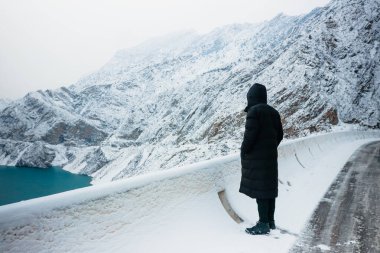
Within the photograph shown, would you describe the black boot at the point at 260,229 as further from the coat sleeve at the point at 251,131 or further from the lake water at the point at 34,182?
the lake water at the point at 34,182

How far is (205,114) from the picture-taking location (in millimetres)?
95688

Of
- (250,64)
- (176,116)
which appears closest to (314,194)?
(250,64)

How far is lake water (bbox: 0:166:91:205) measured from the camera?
118812 millimetres

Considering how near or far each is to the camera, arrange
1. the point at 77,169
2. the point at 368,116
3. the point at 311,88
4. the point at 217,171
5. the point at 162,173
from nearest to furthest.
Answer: the point at 162,173
the point at 217,171
the point at 368,116
the point at 311,88
the point at 77,169

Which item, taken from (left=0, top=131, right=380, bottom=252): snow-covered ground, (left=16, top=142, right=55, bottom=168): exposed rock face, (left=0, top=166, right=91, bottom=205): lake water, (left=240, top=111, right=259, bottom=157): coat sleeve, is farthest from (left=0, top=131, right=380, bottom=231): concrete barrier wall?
(left=16, top=142, right=55, bottom=168): exposed rock face

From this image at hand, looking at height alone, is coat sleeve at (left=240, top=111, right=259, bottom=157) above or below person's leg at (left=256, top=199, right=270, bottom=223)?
above

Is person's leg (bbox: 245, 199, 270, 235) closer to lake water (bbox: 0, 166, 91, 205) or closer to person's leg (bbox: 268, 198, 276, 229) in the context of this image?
person's leg (bbox: 268, 198, 276, 229)

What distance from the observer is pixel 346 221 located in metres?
5.35

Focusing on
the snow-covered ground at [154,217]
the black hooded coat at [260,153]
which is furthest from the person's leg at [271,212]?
the black hooded coat at [260,153]

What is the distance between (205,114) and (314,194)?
88522 mm

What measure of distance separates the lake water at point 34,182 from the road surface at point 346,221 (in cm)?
11706

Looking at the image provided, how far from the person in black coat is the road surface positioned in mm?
692

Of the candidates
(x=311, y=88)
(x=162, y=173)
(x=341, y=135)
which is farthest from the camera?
(x=311, y=88)

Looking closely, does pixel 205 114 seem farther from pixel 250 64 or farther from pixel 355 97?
pixel 355 97
